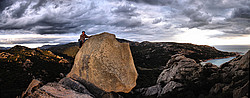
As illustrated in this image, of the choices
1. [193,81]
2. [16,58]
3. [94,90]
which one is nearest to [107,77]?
[94,90]

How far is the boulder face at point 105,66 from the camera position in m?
11.2

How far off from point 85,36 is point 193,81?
54.2 feet

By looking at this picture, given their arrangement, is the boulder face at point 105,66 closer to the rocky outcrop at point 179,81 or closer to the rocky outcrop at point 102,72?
the rocky outcrop at point 102,72

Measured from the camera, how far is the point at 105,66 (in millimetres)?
11195

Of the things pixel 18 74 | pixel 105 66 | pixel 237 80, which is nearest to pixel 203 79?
pixel 237 80

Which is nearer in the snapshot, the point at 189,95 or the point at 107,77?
the point at 107,77

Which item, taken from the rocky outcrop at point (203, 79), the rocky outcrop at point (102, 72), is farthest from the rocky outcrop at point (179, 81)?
the rocky outcrop at point (102, 72)

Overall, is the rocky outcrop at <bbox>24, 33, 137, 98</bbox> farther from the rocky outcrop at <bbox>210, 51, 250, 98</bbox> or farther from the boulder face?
the rocky outcrop at <bbox>210, 51, 250, 98</bbox>

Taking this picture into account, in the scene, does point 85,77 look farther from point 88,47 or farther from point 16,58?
point 16,58

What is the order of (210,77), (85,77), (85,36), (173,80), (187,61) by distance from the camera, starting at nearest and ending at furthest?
(85,77), (85,36), (210,77), (173,80), (187,61)

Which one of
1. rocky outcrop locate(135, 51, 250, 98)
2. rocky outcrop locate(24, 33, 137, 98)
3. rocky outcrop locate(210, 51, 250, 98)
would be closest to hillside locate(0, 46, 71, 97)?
rocky outcrop locate(135, 51, 250, 98)

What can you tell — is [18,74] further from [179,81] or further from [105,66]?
[179,81]

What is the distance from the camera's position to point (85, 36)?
50.1ft

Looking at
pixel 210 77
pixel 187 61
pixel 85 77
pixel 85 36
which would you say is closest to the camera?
pixel 85 77
